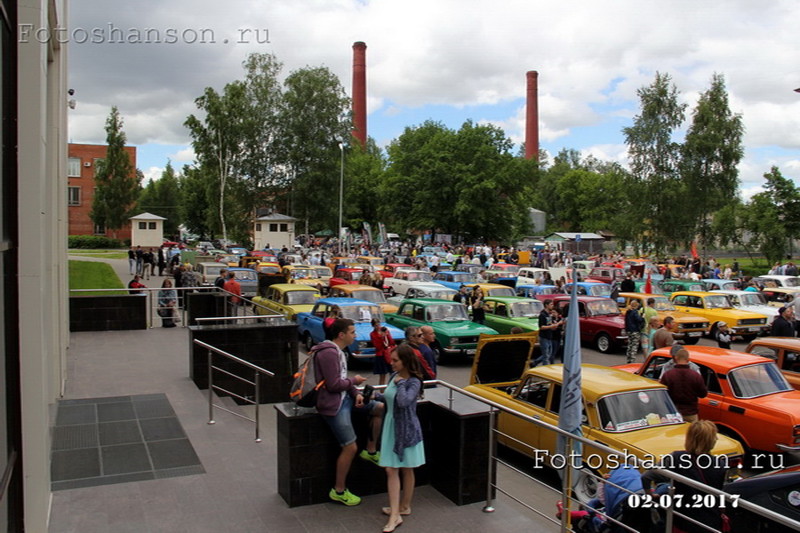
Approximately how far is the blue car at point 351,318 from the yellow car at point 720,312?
10616mm

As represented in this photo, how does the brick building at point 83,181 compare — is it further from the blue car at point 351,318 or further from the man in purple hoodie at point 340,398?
the man in purple hoodie at point 340,398

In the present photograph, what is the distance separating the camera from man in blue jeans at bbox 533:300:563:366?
13875mm

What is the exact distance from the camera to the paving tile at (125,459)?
6734 millimetres

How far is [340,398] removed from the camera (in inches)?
226

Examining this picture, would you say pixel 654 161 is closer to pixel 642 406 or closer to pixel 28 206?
pixel 642 406

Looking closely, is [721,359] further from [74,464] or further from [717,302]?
[717,302]

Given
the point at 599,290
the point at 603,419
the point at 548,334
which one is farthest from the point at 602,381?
the point at 599,290

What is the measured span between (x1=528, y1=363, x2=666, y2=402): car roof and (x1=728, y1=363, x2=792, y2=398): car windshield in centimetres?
179

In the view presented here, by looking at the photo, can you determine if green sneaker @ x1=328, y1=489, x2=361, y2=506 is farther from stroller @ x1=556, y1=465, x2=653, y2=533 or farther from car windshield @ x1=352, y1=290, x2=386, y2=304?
car windshield @ x1=352, y1=290, x2=386, y2=304

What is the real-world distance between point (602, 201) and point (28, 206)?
95787 millimetres

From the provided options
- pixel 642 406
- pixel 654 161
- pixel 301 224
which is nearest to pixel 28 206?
pixel 642 406

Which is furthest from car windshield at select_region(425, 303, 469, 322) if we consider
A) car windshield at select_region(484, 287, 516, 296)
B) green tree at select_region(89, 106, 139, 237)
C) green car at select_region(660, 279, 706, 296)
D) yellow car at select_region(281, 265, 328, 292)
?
green tree at select_region(89, 106, 139, 237)

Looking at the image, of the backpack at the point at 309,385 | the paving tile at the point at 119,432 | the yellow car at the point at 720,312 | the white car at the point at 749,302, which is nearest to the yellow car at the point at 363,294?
the yellow car at the point at 720,312

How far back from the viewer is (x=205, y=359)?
11281mm
